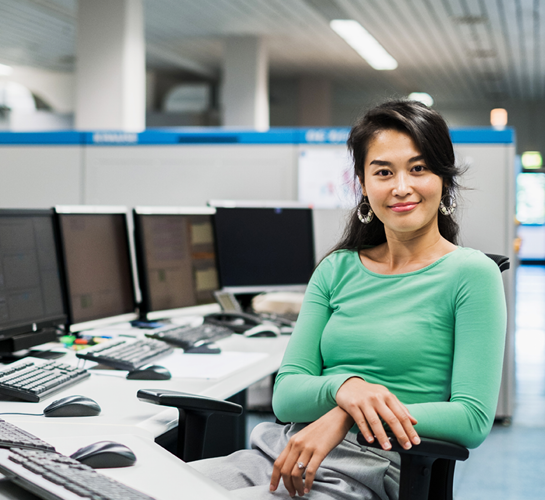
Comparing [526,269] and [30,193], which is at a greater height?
[30,193]

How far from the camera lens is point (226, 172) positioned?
3805mm

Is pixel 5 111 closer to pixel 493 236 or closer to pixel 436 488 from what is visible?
pixel 493 236

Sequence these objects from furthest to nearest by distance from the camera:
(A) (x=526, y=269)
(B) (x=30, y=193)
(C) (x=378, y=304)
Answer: (A) (x=526, y=269) < (B) (x=30, y=193) < (C) (x=378, y=304)

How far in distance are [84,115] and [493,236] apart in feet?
13.0

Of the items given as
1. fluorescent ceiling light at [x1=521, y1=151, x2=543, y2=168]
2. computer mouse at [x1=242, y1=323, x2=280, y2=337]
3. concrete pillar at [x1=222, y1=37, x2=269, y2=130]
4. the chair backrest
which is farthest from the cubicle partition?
fluorescent ceiling light at [x1=521, y1=151, x2=543, y2=168]

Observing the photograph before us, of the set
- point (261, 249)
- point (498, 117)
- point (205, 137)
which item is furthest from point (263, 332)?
point (498, 117)

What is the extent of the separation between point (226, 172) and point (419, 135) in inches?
102

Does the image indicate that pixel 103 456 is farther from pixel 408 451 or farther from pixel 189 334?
pixel 189 334

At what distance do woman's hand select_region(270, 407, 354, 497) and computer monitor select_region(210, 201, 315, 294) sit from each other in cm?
170

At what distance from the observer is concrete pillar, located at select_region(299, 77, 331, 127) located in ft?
37.2

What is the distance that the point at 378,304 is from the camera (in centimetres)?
131

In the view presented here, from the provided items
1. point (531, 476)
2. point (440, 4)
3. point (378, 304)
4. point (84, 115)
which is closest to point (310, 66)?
point (440, 4)

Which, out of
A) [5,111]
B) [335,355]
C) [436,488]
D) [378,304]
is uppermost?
[5,111]

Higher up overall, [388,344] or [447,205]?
[447,205]
